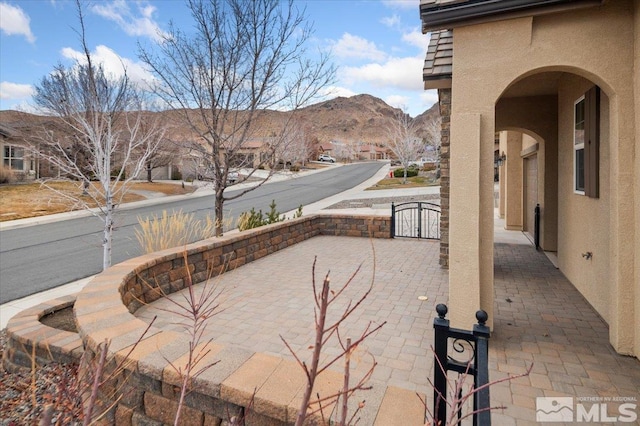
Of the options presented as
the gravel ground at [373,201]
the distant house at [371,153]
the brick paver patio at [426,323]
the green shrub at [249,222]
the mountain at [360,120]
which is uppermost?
the mountain at [360,120]

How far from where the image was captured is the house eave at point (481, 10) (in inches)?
147

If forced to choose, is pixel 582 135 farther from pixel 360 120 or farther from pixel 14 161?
pixel 360 120

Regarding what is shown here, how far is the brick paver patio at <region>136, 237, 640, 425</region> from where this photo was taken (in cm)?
332

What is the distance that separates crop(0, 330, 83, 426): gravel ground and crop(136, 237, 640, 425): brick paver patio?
1248 mm

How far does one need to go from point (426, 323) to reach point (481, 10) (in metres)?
3.77

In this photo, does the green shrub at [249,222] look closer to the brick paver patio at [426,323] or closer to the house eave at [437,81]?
the brick paver patio at [426,323]

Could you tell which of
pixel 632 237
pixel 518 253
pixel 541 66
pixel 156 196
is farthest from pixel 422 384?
pixel 156 196

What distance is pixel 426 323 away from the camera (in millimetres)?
4668

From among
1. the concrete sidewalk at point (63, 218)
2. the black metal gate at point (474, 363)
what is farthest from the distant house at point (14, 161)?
the black metal gate at point (474, 363)

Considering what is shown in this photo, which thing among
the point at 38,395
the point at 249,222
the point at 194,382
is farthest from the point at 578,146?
the point at 38,395

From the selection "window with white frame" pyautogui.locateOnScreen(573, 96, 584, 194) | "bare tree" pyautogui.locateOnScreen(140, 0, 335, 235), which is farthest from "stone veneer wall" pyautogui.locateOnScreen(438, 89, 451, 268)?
"bare tree" pyautogui.locateOnScreen(140, 0, 335, 235)

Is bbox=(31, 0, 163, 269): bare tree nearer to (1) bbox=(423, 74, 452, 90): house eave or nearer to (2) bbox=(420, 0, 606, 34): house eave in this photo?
(1) bbox=(423, 74, 452, 90): house eave

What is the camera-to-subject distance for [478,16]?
401cm

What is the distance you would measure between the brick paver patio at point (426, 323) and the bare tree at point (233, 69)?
2.86m
